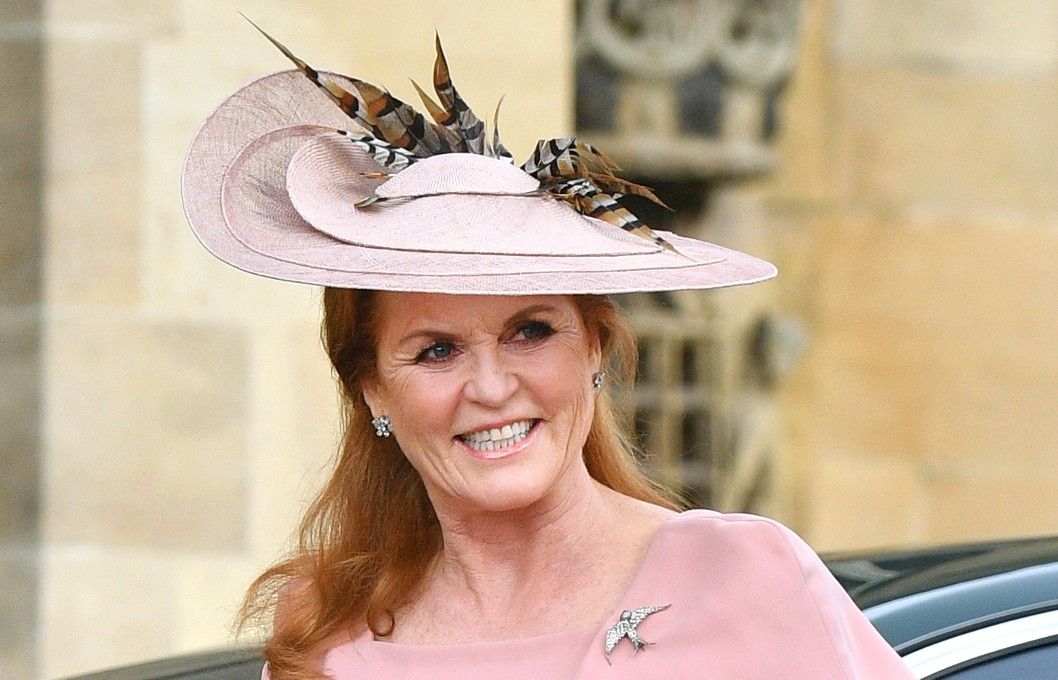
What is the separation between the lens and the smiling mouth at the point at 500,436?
215 cm

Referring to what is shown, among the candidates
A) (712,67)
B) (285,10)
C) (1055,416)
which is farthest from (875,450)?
(285,10)

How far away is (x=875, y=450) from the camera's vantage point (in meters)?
6.57

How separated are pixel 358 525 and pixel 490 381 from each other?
0.51 metres

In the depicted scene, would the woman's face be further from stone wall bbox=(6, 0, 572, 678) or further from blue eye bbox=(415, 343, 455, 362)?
stone wall bbox=(6, 0, 572, 678)

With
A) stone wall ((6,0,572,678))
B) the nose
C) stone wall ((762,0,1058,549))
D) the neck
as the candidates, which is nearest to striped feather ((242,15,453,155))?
Answer: the nose

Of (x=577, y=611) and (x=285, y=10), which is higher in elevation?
(x=285, y=10)

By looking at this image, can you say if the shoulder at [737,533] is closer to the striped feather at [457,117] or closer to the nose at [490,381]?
the nose at [490,381]

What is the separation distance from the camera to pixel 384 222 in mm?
2131

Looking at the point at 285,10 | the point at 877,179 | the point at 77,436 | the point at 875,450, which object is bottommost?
the point at 875,450

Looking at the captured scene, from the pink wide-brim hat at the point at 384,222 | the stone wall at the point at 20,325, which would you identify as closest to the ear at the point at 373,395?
the pink wide-brim hat at the point at 384,222

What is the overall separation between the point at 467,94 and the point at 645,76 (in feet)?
3.57

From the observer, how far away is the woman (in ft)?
6.72

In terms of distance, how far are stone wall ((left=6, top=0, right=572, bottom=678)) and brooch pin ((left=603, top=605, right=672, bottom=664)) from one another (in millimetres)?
2073

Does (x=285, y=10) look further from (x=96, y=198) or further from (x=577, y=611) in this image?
(x=577, y=611)
